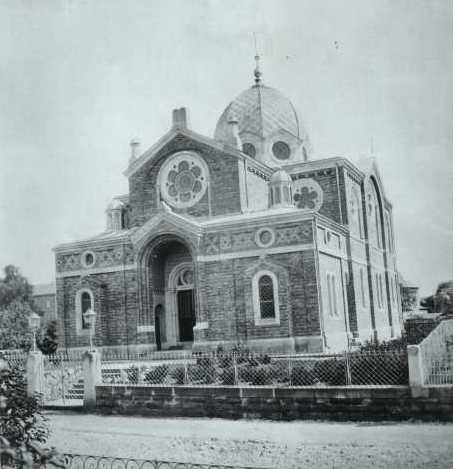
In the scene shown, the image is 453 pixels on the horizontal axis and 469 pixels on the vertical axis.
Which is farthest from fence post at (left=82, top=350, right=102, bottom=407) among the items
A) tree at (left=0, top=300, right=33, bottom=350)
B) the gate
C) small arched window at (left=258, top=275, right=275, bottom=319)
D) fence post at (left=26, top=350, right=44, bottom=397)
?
tree at (left=0, top=300, right=33, bottom=350)

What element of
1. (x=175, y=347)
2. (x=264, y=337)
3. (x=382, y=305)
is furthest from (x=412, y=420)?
(x=382, y=305)

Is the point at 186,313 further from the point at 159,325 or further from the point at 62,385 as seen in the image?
the point at 62,385

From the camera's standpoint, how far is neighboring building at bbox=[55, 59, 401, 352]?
86.9 feet

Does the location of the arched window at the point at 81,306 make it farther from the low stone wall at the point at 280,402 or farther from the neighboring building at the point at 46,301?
the neighboring building at the point at 46,301

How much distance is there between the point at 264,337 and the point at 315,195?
11388 millimetres

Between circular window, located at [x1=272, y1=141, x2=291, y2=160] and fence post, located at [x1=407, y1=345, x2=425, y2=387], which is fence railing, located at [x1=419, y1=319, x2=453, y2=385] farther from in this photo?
circular window, located at [x1=272, y1=141, x2=291, y2=160]

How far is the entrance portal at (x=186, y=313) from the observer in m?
30.9

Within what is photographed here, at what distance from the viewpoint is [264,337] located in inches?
1044

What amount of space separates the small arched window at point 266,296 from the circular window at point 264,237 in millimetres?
1466

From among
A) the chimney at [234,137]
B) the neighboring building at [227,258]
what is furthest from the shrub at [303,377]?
the chimney at [234,137]

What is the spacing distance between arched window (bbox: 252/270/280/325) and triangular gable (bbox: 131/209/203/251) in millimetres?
3639

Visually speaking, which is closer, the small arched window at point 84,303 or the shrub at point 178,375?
the shrub at point 178,375

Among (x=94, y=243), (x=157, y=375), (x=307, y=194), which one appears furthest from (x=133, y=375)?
(x=307, y=194)

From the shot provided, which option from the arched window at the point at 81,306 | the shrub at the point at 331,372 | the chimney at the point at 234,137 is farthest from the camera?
the chimney at the point at 234,137
